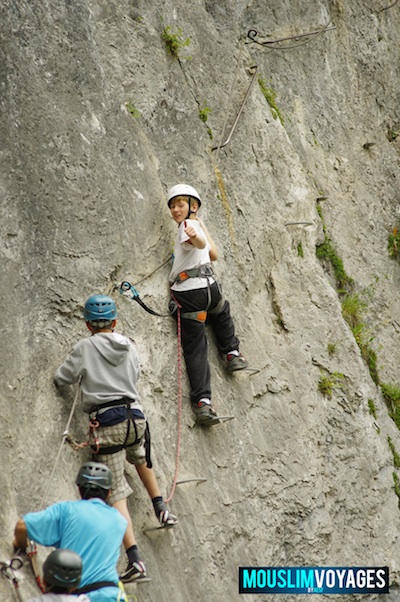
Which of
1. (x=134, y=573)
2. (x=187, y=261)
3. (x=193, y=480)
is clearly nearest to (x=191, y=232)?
(x=187, y=261)

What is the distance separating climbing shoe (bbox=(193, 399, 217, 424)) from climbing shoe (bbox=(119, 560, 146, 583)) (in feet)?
6.31

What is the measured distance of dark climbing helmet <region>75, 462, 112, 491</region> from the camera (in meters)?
6.01

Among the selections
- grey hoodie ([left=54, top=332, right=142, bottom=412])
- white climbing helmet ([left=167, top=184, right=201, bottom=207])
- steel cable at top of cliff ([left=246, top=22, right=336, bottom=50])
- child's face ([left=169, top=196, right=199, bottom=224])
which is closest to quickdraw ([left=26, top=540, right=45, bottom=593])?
grey hoodie ([left=54, top=332, right=142, bottom=412])

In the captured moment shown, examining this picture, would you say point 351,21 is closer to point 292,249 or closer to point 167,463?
point 292,249

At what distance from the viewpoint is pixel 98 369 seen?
23.0 ft

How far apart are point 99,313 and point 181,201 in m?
1.98

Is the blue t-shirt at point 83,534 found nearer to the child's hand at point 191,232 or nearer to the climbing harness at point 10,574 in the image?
the climbing harness at point 10,574

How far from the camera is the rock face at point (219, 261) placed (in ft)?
23.9

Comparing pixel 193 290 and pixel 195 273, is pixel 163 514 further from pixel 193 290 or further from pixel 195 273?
pixel 195 273

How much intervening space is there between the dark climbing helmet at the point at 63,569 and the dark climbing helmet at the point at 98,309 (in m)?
2.26

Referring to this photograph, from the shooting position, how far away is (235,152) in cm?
1042

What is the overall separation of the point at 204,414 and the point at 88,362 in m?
1.85

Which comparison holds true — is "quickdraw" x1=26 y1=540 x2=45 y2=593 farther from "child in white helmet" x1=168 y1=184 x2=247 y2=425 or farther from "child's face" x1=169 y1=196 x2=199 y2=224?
"child's face" x1=169 y1=196 x2=199 y2=224

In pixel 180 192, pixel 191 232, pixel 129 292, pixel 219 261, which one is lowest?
pixel 129 292
